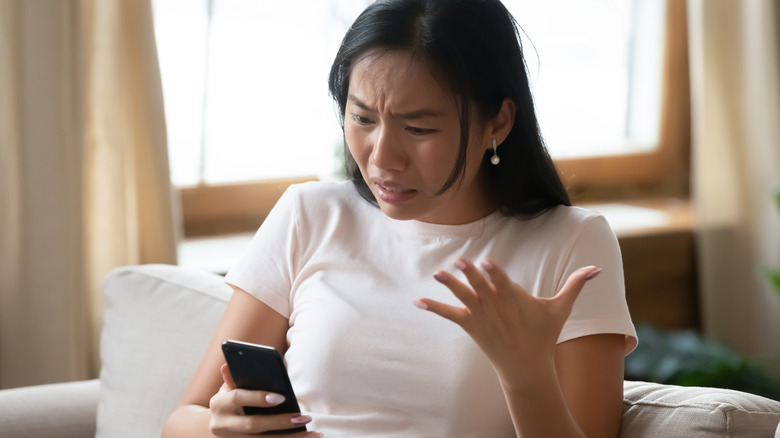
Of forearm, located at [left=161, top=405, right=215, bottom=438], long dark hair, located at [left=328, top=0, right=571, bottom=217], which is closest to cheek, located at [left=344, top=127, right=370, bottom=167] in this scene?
long dark hair, located at [left=328, top=0, right=571, bottom=217]

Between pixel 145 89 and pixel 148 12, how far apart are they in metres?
0.19

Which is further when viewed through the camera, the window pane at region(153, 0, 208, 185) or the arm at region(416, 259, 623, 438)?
the window pane at region(153, 0, 208, 185)

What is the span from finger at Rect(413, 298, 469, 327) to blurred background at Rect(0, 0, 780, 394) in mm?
826

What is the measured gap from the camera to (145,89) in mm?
2357

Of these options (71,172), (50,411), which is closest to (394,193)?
(50,411)

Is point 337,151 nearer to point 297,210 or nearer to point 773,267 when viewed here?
point 297,210

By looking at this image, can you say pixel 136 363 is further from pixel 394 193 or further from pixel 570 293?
pixel 570 293

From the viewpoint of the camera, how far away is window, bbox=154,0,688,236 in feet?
9.32

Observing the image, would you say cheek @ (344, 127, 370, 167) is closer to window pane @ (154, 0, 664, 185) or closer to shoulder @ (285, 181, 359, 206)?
shoulder @ (285, 181, 359, 206)

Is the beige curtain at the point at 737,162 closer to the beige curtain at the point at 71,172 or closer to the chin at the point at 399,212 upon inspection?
the beige curtain at the point at 71,172

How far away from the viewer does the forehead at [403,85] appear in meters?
1.34

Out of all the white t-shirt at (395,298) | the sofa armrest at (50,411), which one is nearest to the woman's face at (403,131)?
the white t-shirt at (395,298)

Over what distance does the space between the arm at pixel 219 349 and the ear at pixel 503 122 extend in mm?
460

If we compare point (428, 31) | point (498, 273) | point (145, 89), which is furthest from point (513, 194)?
point (145, 89)
